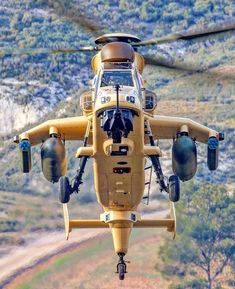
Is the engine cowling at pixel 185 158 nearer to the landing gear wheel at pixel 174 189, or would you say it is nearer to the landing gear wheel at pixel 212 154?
the landing gear wheel at pixel 212 154

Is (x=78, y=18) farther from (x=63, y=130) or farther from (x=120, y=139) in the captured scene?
(x=120, y=139)

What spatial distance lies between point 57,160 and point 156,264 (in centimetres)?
1935

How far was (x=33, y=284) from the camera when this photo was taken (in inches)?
2454

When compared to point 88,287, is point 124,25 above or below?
above

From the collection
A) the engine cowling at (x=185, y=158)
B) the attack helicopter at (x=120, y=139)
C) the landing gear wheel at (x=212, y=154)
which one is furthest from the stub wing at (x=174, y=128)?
the engine cowling at (x=185, y=158)

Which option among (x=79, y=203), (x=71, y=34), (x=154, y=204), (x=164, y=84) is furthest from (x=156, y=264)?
(x=71, y=34)

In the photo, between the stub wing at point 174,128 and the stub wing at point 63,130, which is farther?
the stub wing at point 174,128

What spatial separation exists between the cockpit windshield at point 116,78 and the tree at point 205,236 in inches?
911

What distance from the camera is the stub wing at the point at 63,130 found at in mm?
48500

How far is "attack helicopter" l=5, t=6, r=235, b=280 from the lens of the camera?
45.0 meters

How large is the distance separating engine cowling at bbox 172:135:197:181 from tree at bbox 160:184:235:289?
832 inches

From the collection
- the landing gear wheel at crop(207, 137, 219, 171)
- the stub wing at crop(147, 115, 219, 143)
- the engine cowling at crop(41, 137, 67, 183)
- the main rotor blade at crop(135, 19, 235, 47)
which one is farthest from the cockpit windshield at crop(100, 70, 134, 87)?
the landing gear wheel at crop(207, 137, 219, 171)

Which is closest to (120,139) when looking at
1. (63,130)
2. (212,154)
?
(63,130)

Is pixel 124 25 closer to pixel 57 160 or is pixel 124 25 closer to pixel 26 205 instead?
pixel 26 205
